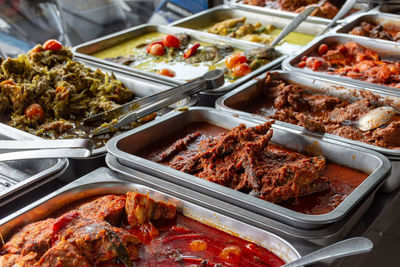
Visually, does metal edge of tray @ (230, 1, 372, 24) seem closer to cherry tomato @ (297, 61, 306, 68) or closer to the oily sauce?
cherry tomato @ (297, 61, 306, 68)

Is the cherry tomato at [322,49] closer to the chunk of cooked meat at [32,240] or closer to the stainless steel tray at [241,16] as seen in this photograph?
the stainless steel tray at [241,16]

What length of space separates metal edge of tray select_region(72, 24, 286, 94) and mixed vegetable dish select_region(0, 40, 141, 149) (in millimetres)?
253

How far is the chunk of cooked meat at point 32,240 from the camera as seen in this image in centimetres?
148

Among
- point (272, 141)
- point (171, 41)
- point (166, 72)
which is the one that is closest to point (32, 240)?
point (272, 141)

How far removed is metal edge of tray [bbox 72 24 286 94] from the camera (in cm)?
301

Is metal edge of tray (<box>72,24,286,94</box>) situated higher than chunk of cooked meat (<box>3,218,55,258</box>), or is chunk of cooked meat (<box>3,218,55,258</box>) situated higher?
metal edge of tray (<box>72,24,286,94</box>)

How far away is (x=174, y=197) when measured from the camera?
5.73 ft

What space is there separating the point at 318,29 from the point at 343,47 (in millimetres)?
736

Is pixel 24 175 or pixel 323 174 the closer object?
pixel 323 174

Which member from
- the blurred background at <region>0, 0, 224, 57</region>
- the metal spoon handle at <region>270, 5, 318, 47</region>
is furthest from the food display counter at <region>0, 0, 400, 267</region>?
the blurred background at <region>0, 0, 224, 57</region>

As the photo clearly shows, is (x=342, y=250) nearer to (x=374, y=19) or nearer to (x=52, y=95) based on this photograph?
(x=52, y=95)

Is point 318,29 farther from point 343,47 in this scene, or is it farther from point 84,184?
point 84,184

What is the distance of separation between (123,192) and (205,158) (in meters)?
0.42

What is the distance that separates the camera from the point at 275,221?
1597 millimetres
